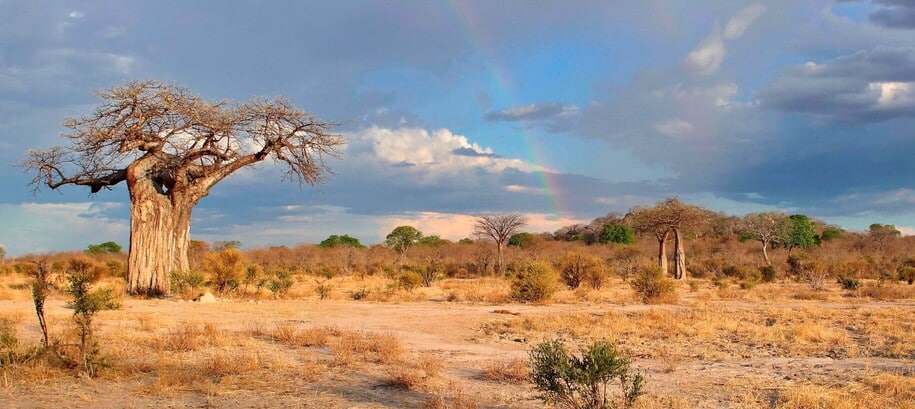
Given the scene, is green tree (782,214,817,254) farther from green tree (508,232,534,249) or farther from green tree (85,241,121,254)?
green tree (85,241,121,254)

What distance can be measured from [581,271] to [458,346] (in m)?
15.3

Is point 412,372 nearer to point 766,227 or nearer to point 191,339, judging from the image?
point 191,339

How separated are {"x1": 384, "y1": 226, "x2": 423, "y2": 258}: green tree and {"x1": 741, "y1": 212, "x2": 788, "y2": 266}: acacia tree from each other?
29.2 metres

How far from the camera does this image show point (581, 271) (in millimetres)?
26516

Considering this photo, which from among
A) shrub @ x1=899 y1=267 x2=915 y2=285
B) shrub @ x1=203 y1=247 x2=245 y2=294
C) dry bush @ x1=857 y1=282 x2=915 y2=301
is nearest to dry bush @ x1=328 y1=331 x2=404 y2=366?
shrub @ x1=203 y1=247 x2=245 y2=294

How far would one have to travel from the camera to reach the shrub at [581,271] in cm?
2633

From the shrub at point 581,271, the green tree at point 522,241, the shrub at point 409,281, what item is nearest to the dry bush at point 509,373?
the shrub at point 409,281

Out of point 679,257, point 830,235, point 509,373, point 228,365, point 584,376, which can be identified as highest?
point 830,235

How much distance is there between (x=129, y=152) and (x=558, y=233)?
2776 inches

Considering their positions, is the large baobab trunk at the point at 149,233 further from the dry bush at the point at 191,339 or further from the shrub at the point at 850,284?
the shrub at the point at 850,284

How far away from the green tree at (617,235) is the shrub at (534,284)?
1875 inches

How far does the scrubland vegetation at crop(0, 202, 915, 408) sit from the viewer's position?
24.3 ft

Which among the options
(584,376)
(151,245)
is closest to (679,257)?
(151,245)

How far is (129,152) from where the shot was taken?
69.3 ft
